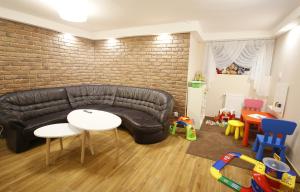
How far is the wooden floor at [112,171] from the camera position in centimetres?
196

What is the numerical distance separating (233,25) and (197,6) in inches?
61.5

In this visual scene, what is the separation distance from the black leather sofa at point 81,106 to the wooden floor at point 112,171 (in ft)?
0.91

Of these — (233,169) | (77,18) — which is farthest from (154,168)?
(77,18)

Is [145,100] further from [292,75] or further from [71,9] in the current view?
[292,75]

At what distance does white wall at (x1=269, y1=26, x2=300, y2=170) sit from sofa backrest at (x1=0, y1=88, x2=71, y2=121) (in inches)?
178

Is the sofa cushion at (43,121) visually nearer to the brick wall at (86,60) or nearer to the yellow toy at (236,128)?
the brick wall at (86,60)

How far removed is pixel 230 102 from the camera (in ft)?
15.3

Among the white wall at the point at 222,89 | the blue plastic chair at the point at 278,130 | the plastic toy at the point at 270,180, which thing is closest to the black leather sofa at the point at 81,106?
the plastic toy at the point at 270,180

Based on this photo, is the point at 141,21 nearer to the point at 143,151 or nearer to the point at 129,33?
the point at 129,33

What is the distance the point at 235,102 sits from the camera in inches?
181

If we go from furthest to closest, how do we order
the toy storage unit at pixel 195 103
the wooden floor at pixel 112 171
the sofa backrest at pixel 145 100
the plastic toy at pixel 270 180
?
the toy storage unit at pixel 195 103 → the sofa backrest at pixel 145 100 → the wooden floor at pixel 112 171 → the plastic toy at pixel 270 180

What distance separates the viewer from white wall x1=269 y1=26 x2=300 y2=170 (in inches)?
98.4

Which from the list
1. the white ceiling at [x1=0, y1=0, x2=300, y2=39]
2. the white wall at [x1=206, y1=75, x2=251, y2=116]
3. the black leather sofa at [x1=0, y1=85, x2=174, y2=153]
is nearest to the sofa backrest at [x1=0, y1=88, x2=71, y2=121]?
the black leather sofa at [x1=0, y1=85, x2=174, y2=153]

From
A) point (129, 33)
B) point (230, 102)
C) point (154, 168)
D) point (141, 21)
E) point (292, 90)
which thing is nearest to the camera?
point (154, 168)
